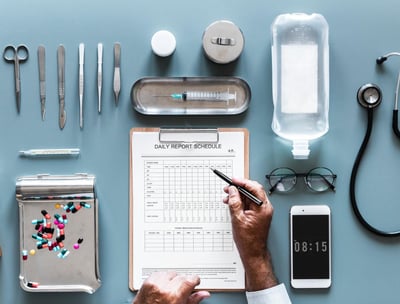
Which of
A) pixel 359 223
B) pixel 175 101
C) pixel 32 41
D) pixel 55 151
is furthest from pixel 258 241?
pixel 32 41

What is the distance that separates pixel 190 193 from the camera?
118 centimetres

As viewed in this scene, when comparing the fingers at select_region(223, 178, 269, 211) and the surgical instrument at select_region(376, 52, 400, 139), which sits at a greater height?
the surgical instrument at select_region(376, 52, 400, 139)

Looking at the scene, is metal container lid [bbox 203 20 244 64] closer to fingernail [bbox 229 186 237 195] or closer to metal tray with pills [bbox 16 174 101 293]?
fingernail [bbox 229 186 237 195]

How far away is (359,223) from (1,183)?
0.79 metres

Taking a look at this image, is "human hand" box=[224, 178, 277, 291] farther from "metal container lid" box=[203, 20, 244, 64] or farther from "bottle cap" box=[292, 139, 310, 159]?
"metal container lid" box=[203, 20, 244, 64]

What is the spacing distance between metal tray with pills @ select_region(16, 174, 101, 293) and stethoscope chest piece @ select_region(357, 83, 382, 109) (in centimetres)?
61

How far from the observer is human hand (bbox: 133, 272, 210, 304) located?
1081 mm

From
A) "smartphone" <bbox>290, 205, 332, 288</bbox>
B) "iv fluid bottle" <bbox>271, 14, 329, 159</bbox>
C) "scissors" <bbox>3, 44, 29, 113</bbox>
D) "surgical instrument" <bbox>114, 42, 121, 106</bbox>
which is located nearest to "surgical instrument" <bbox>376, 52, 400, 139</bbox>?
"iv fluid bottle" <bbox>271, 14, 329, 159</bbox>

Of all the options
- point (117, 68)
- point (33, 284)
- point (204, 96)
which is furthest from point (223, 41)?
point (33, 284)

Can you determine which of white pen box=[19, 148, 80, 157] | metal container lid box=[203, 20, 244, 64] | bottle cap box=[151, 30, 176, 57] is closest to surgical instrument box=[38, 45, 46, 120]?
white pen box=[19, 148, 80, 157]

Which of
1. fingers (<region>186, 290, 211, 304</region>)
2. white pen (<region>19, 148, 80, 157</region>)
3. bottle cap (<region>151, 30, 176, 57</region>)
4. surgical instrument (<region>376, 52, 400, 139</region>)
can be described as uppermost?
bottle cap (<region>151, 30, 176, 57</region>)

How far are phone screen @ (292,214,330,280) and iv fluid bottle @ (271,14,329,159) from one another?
0.47 feet

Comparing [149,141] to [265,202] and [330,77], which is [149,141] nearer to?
[265,202]

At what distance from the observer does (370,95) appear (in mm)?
1174
